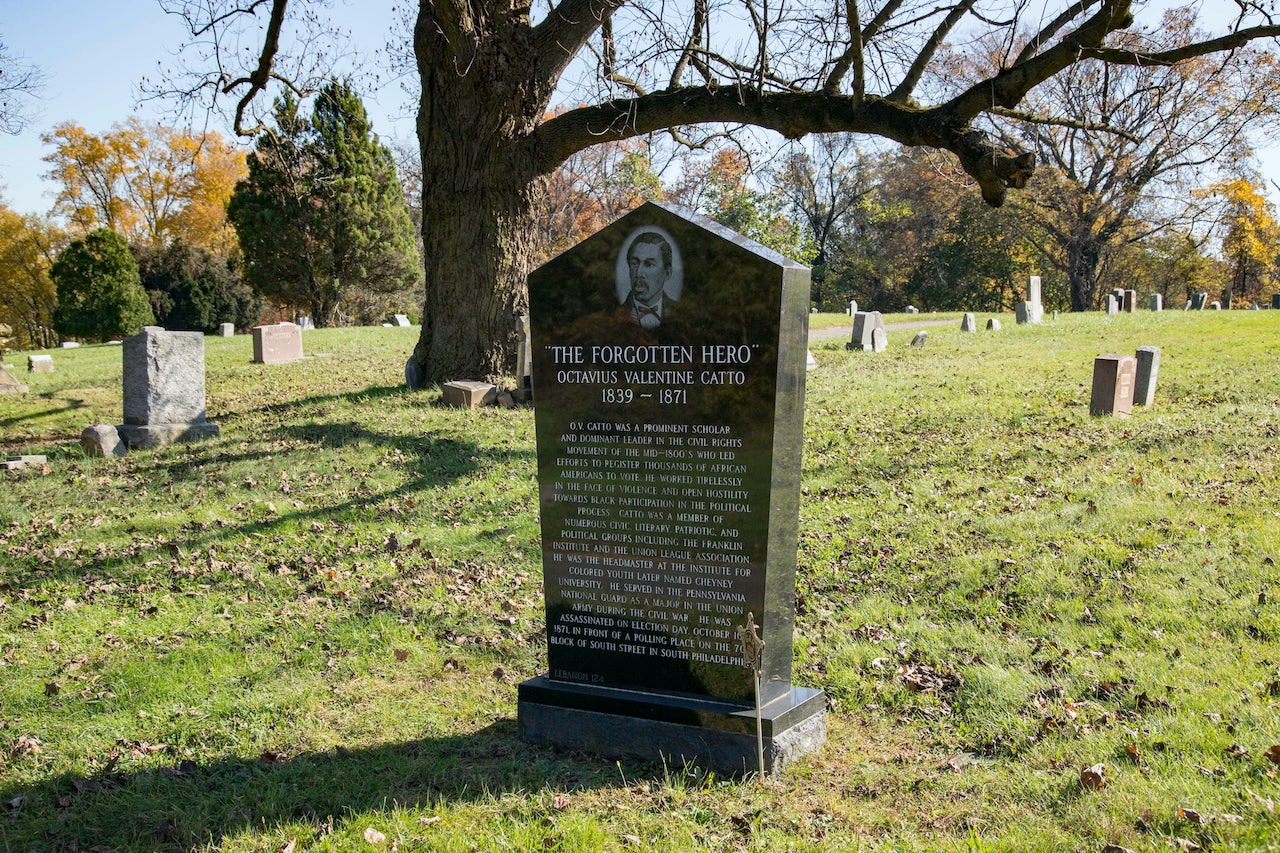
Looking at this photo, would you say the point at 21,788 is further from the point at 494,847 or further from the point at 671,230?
the point at 671,230

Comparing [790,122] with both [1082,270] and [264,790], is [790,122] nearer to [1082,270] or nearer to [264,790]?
[264,790]

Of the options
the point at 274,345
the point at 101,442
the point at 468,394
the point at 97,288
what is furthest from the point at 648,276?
the point at 97,288

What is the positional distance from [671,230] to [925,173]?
143 feet

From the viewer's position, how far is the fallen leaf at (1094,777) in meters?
3.98

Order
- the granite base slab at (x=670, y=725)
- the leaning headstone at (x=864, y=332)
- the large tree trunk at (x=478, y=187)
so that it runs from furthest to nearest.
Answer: the leaning headstone at (x=864, y=332) → the large tree trunk at (x=478, y=187) → the granite base slab at (x=670, y=725)

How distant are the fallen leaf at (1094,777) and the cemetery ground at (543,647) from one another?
0.05 feet

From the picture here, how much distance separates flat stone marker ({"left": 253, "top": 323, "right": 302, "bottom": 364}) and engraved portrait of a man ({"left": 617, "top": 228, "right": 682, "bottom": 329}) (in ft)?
56.3

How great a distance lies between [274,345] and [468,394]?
9.21 meters

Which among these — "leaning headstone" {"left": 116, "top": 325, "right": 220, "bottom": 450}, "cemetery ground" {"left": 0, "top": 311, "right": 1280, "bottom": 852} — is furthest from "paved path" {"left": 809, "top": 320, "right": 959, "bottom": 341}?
"leaning headstone" {"left": 116, "top": 325, "right": 220, "bottom": 450}

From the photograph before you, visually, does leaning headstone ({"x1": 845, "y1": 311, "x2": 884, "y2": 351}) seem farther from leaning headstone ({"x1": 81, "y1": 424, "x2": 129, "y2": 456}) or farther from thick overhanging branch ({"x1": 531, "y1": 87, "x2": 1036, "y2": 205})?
leaning headstone ({"x1": 81, "y1": 424, "x2": 129, "y2": 456})

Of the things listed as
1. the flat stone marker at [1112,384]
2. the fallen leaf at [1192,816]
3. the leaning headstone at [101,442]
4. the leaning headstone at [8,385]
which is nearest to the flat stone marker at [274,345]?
the leaning headstone at [8,385]

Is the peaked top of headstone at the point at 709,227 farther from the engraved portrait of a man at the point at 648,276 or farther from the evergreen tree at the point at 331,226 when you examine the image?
the evergreen tree at the point at 331,226

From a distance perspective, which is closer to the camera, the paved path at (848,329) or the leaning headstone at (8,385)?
the leaning headstone at (8,385)

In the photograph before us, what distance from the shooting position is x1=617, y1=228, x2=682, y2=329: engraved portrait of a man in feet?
14.5
